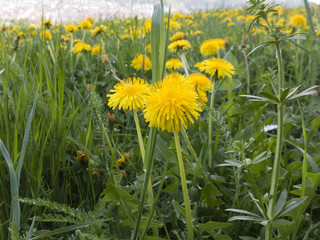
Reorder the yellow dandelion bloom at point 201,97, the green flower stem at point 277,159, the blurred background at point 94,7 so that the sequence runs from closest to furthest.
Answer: the green flower stem at point 277,159 < the yellow dandelion bloom at point 201,97 < the blurred background at point 94,7

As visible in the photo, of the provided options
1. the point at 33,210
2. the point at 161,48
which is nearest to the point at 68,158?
the point at 33,210

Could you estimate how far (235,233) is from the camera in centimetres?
85

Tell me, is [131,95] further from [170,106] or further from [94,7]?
[94,7]

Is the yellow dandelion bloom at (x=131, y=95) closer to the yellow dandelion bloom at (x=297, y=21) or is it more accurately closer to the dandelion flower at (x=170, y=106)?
the dandelion flower at (x=170, y=106)

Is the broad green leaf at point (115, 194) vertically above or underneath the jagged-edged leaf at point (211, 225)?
above

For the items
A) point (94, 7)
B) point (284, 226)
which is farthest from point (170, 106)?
point (94, 7)

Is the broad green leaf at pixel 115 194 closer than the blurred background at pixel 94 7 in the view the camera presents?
Yes

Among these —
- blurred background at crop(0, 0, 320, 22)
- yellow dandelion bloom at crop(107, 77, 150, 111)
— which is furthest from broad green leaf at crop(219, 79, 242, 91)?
yellow dandelion bloom at crop(107, 77, 150, 111)

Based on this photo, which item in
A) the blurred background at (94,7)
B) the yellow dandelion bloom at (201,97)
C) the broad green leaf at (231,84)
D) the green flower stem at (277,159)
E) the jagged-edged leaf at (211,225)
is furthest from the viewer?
the blurred background at (94,7)

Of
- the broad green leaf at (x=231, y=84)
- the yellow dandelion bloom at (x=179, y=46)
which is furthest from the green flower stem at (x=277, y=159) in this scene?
the yellow dandelion bloom at (x=179, y=46)

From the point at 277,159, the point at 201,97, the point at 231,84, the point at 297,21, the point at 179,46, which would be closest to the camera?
the point at 277,159

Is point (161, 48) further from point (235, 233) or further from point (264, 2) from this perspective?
point (235, 233)

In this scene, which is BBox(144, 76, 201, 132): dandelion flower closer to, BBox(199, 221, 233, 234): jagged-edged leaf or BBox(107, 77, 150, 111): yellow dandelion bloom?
BBox(107, 77, 150, 111): yellow dandelion bloom

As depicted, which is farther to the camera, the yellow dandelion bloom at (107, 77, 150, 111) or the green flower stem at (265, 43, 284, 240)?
the yellow dandelion bloom at (107, 77, 150, 111)
